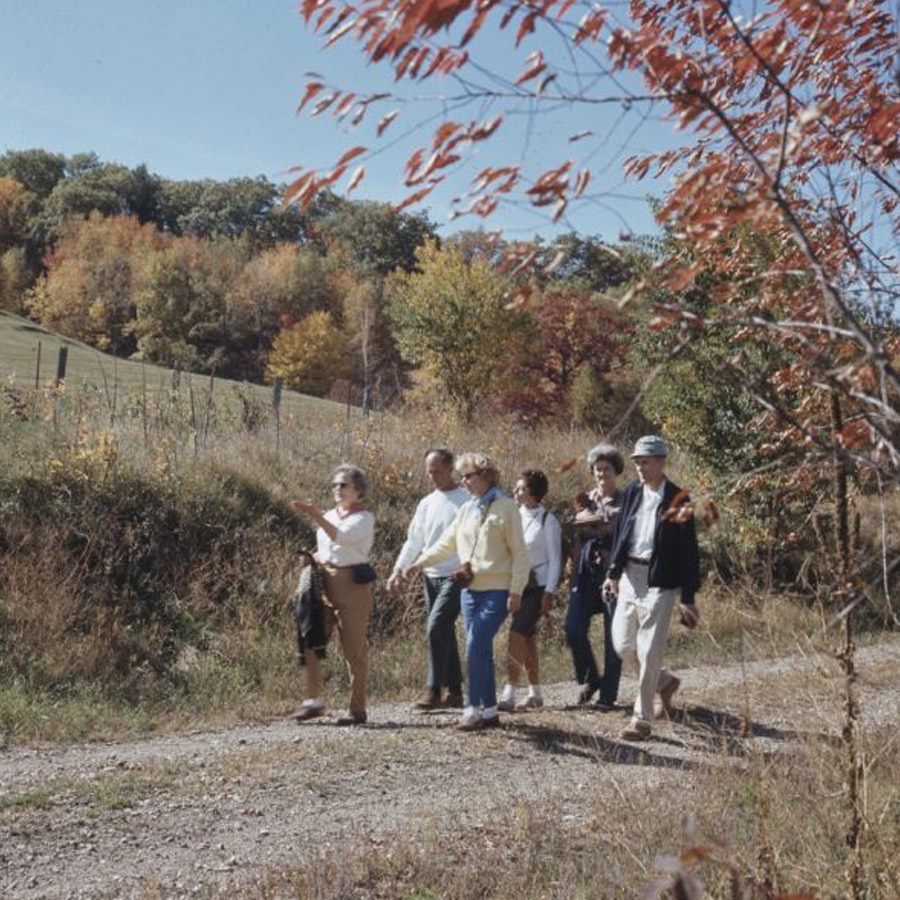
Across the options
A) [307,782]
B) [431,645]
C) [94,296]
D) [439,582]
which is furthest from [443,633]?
[94,296]

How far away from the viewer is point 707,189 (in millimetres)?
3053

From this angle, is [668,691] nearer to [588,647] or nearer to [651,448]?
[588,647]

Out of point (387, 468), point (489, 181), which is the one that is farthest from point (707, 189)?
point (387, 468)

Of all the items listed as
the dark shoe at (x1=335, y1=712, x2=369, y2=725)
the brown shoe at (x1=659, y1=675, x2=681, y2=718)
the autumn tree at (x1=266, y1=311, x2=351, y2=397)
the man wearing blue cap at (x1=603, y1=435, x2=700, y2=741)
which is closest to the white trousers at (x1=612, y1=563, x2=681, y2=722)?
the man wearing blue cap at (x1=603, y1=435, x2=700, y2=741)

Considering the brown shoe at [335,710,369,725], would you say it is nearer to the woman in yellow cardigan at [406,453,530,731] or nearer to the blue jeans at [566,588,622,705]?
the woman in yellow cardigan at [406,453,530,731]

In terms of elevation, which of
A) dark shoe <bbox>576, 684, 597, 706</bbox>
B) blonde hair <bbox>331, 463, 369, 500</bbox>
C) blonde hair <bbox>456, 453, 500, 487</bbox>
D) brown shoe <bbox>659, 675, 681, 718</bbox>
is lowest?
dark shoe <bbox>576, 684, 597, 706</bbox>

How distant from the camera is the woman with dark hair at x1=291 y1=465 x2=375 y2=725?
8445 millimetres

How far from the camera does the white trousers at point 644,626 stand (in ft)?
26.0

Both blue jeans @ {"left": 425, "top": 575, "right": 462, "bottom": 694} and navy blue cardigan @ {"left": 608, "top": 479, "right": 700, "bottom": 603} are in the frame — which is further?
blue jeans @ {"left": 425, "top": 575, "right": 462, "bottom": 694}

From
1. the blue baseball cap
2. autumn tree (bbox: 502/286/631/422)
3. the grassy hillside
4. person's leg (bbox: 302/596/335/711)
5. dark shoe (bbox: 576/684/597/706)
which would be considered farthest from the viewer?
autumn tree (bbox: 502/286/631/422)

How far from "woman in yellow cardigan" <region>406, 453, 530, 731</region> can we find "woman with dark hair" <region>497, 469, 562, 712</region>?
0.97m

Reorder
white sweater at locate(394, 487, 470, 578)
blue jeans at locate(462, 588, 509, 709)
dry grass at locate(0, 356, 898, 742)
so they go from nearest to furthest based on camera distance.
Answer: blue jeans at locate(462, 588, 509, 709), white sweater at locate(394, 487, 470, 578), dry grass at locate(0, 356, 898, 742)

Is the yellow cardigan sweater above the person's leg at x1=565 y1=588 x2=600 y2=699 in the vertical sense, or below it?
above

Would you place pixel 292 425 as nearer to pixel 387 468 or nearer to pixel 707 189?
pixel 387 468
